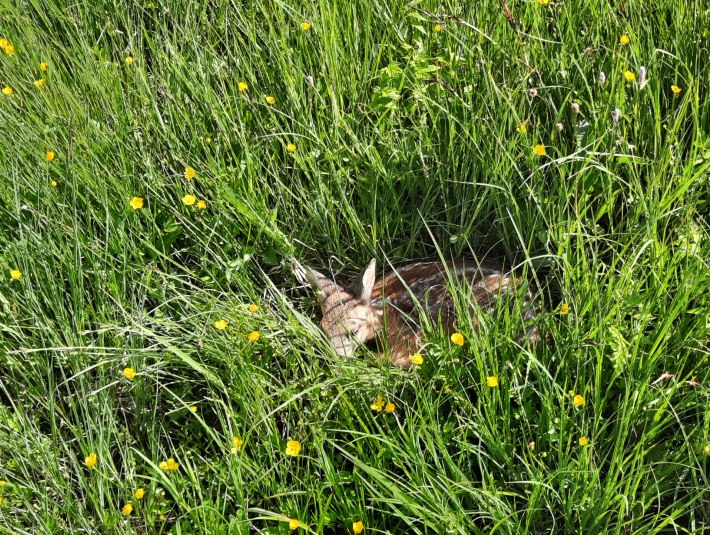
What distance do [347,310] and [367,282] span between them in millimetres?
118

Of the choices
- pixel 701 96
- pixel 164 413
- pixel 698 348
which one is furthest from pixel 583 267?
pixel 164 413

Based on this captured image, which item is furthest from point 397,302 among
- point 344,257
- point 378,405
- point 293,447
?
point 293,447

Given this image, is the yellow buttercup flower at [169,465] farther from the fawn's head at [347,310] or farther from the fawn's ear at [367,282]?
the fawn's ear at [367,282]

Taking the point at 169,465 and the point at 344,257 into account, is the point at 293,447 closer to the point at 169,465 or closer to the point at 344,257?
the point at 169,465

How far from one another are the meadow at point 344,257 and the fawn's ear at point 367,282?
0.21m

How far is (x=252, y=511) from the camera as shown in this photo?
2.07 meters

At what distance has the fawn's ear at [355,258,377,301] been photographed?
2482mm

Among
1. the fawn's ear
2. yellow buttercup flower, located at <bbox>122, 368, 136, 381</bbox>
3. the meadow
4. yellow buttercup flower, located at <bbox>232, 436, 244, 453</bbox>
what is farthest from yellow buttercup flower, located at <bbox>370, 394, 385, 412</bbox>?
yellow buttercup flower, located at <bbox>122, 368, 136, 381</bbox>

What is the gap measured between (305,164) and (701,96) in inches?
57.0

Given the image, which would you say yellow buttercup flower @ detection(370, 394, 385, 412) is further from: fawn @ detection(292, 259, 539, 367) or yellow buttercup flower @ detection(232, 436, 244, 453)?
yellow buttercup flower @ detection(232, 436, 244, 453)

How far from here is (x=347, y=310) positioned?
246cm

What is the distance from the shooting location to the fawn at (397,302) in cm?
239

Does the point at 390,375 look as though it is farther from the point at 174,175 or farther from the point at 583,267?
the point at 174,175

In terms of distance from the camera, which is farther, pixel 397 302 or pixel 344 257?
pixel 344 257
